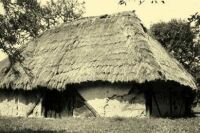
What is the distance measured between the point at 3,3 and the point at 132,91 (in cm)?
872

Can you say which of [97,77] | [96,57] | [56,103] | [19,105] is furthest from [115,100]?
[19,105]

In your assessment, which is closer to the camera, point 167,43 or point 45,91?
point 45,91

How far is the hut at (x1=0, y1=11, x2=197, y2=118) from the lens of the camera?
1942 cm

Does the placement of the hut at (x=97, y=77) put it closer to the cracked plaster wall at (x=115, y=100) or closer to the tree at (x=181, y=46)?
the cracked plaster wall at (x=115, y=100)

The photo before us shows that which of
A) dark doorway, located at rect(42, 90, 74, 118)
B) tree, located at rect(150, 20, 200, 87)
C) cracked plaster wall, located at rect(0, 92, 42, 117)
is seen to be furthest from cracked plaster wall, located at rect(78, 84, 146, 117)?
tree, located at rect(150, 20, 200, 87)

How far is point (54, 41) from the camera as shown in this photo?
2475cm

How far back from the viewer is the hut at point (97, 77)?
765 inches

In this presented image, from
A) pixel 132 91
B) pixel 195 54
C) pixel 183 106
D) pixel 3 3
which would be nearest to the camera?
pixel 3 3

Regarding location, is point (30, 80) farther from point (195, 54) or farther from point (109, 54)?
point (195, 54)

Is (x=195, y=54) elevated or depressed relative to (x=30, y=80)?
elevated

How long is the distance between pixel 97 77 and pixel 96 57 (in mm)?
1777

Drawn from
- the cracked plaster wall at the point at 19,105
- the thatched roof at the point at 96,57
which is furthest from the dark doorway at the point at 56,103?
the thatched roof at the point at 96,57

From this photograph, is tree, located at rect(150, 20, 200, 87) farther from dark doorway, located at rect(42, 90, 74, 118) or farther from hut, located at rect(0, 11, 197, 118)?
dark doorway, located at rect(42, 90, 74, 118)

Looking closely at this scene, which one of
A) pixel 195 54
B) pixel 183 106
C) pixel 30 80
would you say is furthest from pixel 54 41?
pixel 195 54
